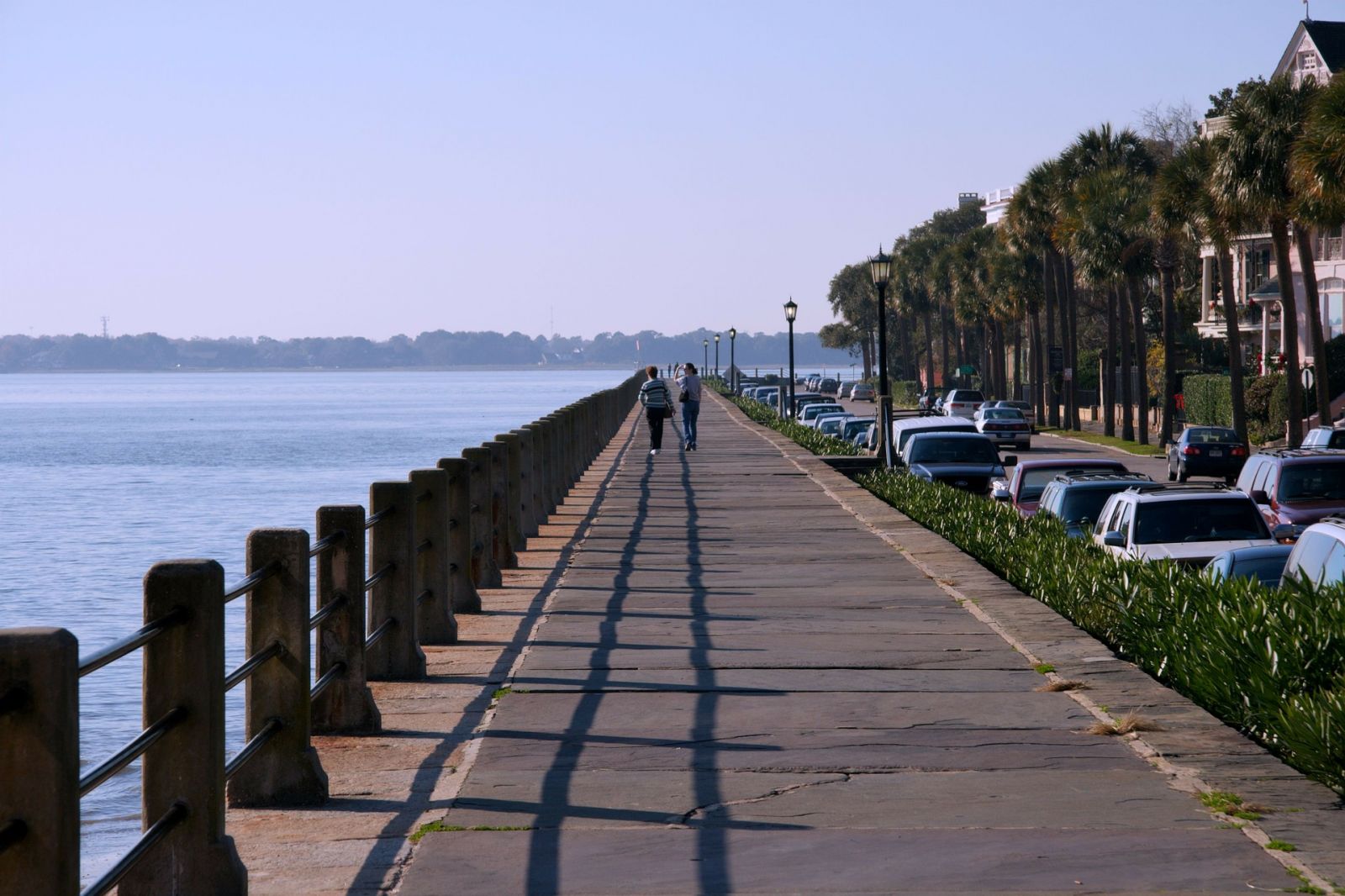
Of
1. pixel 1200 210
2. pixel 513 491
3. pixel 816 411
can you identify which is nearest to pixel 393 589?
pixel 513 491

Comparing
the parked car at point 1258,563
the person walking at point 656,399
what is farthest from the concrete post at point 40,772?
the person walking at point 656,399

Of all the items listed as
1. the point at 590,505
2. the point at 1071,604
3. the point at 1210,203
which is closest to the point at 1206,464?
the point at 1210,203

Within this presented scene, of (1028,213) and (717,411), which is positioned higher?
(1028,213)

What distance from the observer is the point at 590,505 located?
928 inches

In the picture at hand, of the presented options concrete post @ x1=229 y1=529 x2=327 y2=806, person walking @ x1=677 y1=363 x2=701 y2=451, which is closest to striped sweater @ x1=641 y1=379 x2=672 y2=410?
person walking @ x1=677 y1=363 x2=701 y2=451

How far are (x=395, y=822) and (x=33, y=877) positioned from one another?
2255 mm

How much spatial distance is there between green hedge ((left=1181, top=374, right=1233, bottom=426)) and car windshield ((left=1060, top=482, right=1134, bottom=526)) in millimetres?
41224

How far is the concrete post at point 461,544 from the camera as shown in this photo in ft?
40.5

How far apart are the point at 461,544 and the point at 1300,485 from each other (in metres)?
Result: 12.2

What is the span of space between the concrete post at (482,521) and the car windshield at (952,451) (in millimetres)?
17702

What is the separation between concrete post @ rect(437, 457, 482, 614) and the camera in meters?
12.4

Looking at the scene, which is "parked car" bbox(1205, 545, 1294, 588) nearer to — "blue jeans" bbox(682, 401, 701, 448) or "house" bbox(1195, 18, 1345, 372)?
"blue jeans" bbox(682, 401, 701, 448)

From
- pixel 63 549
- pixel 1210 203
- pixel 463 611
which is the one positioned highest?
pixel 1210 203

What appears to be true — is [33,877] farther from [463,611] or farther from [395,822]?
[463,611]
